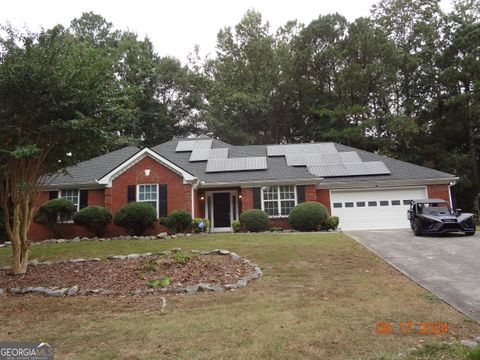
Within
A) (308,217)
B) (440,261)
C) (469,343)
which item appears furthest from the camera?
(308,217)

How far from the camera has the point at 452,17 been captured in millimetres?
29641

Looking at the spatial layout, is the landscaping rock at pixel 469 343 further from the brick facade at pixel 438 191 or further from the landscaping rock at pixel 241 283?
the brick facade at pixel 438 191

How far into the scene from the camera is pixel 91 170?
65.0 ft

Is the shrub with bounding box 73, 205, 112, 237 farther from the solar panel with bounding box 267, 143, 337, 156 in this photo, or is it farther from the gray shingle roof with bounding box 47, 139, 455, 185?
the solar panel with bounding box 267, 143, 337, 156

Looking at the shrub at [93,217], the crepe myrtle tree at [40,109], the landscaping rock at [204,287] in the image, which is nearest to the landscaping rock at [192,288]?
the landscaping rock at [204,287]

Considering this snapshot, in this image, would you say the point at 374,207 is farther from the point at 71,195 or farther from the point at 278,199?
the point at 71,195

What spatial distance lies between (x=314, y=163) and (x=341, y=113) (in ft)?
36.3

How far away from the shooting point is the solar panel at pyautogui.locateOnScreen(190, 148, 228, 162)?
69.6 ft

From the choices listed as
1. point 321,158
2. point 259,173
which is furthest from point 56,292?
point 321,158

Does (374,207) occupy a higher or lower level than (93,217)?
lower

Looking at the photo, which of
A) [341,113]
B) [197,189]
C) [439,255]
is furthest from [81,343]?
[341,113]

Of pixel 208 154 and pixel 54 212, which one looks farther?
pixel 208 154

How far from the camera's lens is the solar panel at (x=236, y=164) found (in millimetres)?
19328

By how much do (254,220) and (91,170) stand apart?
9.81 m
